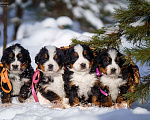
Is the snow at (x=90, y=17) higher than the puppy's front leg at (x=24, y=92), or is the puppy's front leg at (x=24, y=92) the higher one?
the snow at (x=90, y=17)

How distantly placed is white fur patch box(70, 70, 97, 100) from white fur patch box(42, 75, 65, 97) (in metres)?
0.30

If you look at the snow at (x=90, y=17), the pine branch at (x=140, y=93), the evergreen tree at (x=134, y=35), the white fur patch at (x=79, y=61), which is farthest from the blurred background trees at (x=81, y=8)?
the pine branch at (x=140, y=93)

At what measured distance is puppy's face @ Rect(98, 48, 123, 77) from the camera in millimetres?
3615

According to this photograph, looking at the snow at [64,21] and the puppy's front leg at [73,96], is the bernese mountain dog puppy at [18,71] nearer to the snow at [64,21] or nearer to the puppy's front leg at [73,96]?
the puppy's front leg at [73,96]

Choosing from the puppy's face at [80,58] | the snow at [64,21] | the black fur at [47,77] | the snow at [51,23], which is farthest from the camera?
the snow at [64,21]

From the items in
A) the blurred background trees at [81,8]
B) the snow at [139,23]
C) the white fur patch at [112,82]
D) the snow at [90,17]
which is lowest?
the white fur patch at [112,82]

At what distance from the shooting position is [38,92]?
4.06 metres

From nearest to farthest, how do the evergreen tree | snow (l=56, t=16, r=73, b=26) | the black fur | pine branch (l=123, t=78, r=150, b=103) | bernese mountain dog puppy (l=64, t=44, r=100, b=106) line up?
the evergreen tree < pine branch (l=123, t=78, r=150, b=103) < bernese mountain dog puppy (l=64, t=44, r=100, b=106) < the black fur < snow (l=56, t=16, r=73, b=26)

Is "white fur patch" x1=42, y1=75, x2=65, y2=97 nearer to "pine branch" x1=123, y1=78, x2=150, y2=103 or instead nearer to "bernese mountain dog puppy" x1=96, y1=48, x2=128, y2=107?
"bernese mountain dog puppy" x1=96, y1=48, x2=128, y2=107

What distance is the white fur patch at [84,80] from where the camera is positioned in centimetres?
374

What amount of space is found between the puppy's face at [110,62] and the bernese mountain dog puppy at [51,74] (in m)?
0.70

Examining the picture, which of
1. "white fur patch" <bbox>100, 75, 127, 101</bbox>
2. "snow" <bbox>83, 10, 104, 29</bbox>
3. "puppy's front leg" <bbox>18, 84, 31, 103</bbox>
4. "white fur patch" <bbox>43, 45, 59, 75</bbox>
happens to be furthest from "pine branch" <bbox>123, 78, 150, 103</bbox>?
"snow" <bbox>83, 10, 104, 29</bbox>

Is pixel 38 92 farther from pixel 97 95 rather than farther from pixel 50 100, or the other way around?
pixel 97 95

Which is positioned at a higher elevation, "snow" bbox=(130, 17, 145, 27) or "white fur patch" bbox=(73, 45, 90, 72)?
"snow" bbox=(130, 17, 145, 27)
